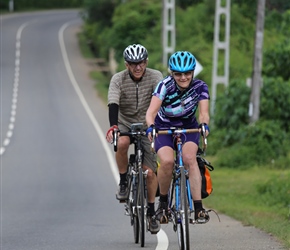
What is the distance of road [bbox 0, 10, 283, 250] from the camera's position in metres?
12.6

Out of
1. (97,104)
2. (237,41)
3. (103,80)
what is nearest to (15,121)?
(97,104)

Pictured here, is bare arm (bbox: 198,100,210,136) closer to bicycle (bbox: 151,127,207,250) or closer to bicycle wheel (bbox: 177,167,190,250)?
bicycle (bbox: 151,127,207,250)

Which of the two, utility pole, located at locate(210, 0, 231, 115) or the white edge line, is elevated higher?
utility pole, located at locate(210, 0, 231, 115)

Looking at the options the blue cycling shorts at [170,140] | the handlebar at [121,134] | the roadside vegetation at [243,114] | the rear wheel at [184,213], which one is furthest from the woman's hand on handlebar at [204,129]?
the roadside vegetation at [243,114]

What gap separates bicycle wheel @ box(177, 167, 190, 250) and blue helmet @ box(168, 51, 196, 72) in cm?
99

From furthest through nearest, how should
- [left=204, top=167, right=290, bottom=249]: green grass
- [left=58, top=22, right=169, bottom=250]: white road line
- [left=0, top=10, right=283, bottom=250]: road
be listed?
[left=204, top=167, right=290, bottom=249]: green grass
[left=0, top=10, right=283, bottom=250]: road
[left=58, top=22, right=169, bottom=250]: white road line

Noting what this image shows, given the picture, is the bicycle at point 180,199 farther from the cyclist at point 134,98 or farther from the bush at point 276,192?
the bush at point 276,192

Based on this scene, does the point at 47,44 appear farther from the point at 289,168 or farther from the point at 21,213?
the point at 21,213

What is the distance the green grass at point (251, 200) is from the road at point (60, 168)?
289mm

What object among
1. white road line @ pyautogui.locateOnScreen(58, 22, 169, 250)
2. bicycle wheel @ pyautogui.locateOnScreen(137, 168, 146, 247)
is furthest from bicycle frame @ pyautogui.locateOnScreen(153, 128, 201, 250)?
white road line @ pyautogui.locateOnScreen(58, 22, 169, 250)

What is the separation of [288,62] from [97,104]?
16941mm


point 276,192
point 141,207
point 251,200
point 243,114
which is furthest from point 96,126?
point 141,207

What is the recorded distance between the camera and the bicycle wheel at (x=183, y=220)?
32.2ft

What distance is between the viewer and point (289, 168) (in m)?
24.5
